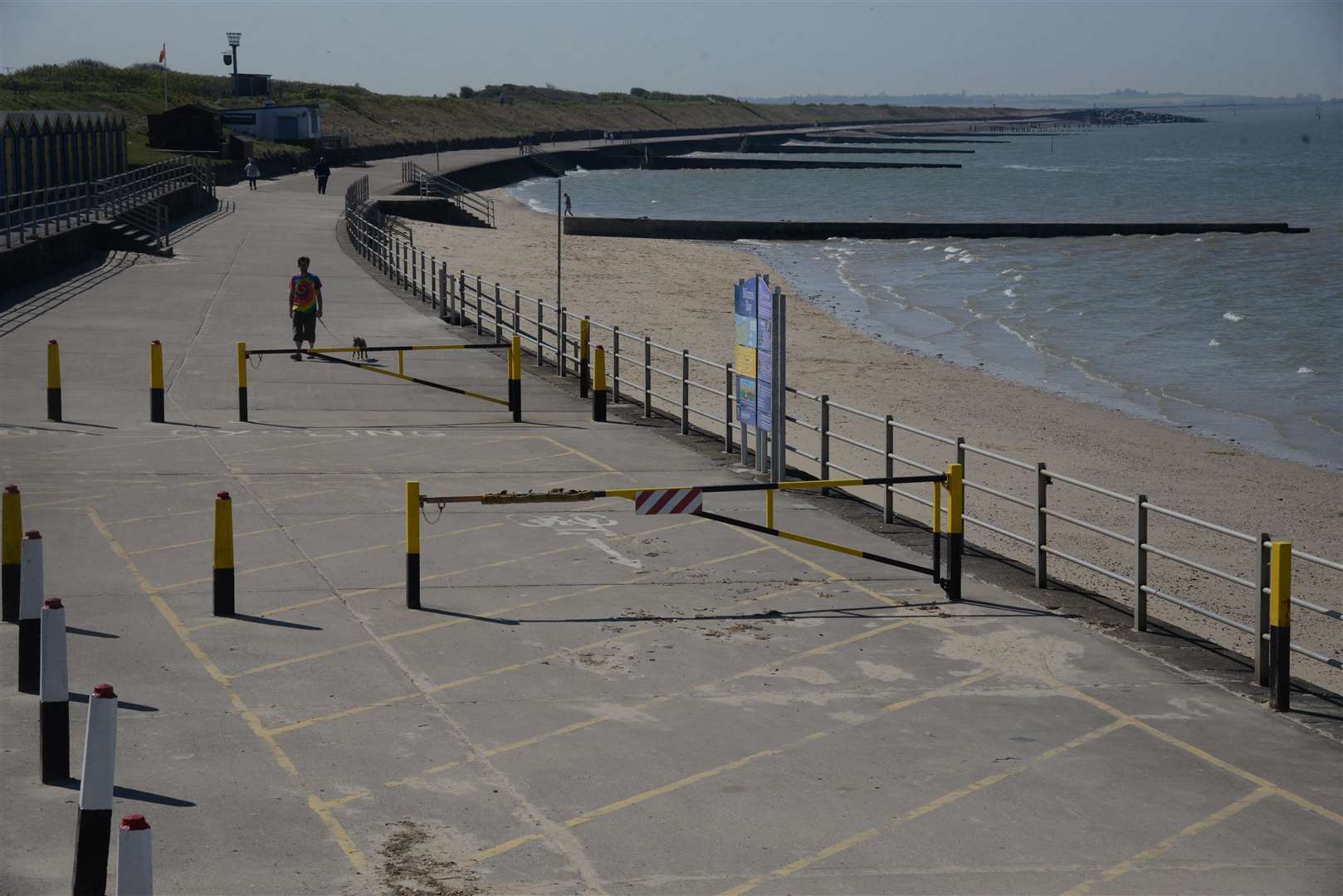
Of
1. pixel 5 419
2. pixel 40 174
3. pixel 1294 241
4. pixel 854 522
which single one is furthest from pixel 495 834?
pixel 1294 241

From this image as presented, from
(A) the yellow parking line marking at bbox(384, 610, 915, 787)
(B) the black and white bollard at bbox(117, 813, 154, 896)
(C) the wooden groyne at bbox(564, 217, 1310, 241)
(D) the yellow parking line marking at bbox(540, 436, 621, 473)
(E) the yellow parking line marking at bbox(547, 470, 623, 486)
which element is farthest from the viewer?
(C) the wooden groyne at bbox(564, 217, 1310, 241)

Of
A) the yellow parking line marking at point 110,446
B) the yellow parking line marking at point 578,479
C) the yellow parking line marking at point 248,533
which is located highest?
the yellow parking line marking at point 110,446

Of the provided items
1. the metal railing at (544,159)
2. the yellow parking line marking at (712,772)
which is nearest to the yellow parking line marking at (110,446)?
the yellow parking line marking at (712,772)

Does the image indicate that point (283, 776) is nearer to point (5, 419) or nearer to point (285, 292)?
point (5, 419)

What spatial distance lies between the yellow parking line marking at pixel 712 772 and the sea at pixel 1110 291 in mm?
20133

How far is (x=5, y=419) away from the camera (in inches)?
787

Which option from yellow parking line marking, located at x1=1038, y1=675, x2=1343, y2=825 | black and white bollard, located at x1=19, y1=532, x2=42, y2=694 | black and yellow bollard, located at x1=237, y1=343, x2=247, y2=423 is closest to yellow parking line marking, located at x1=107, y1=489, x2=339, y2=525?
black and yellow bollard, located at x1=237, y1=343, x2=247, y2=423

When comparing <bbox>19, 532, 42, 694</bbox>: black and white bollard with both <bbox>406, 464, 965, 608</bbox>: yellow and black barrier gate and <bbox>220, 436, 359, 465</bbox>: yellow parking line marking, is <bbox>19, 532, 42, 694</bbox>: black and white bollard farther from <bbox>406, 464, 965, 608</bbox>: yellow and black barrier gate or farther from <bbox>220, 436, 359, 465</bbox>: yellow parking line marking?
<bbox>220, 436, 359, 465</bbox>: yellow parking line marking

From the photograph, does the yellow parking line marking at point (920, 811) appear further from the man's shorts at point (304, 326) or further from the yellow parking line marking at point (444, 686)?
the man's shorts at point (304, 326)

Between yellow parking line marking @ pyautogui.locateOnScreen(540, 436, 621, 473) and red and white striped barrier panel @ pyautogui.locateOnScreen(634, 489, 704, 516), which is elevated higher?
red and white striped barrier panel @ pyautogui.locateOnScreen(634, 489, 704, 516)

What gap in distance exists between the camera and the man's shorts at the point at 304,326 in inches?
960

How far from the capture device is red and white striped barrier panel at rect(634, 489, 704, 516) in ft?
39.1

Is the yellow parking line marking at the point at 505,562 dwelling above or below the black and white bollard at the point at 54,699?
below

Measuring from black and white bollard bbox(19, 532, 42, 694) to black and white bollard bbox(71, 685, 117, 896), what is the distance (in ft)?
11.1
